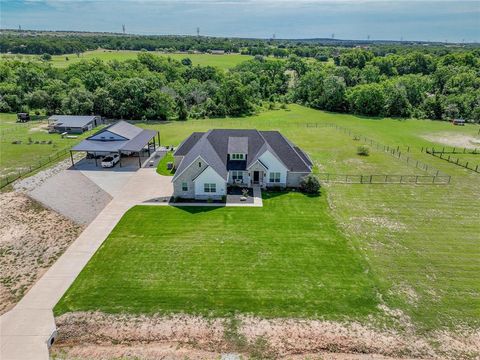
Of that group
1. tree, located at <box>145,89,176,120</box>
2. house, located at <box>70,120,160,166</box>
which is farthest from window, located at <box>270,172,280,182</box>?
tree, located at <box>145,89,176,120</box>

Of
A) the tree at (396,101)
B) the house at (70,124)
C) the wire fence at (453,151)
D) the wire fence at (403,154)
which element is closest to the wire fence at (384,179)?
the wire fence at (403,154)

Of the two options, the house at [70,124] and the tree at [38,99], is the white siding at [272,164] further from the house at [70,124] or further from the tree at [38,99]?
the tree at [38,99]

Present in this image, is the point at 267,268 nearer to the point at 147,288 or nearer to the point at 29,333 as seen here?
the point at 147,288

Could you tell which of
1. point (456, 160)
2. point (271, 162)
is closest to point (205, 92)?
point (271, 162)

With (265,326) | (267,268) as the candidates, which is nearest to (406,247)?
(267,268)

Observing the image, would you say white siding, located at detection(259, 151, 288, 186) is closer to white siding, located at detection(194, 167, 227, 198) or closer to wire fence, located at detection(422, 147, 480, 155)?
white siding, located at detection(194, 167, 227, 198)

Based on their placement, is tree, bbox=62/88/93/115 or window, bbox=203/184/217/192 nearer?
window, bbox=203/184/217/192

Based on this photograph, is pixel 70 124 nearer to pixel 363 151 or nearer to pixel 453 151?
pixel 363 151
